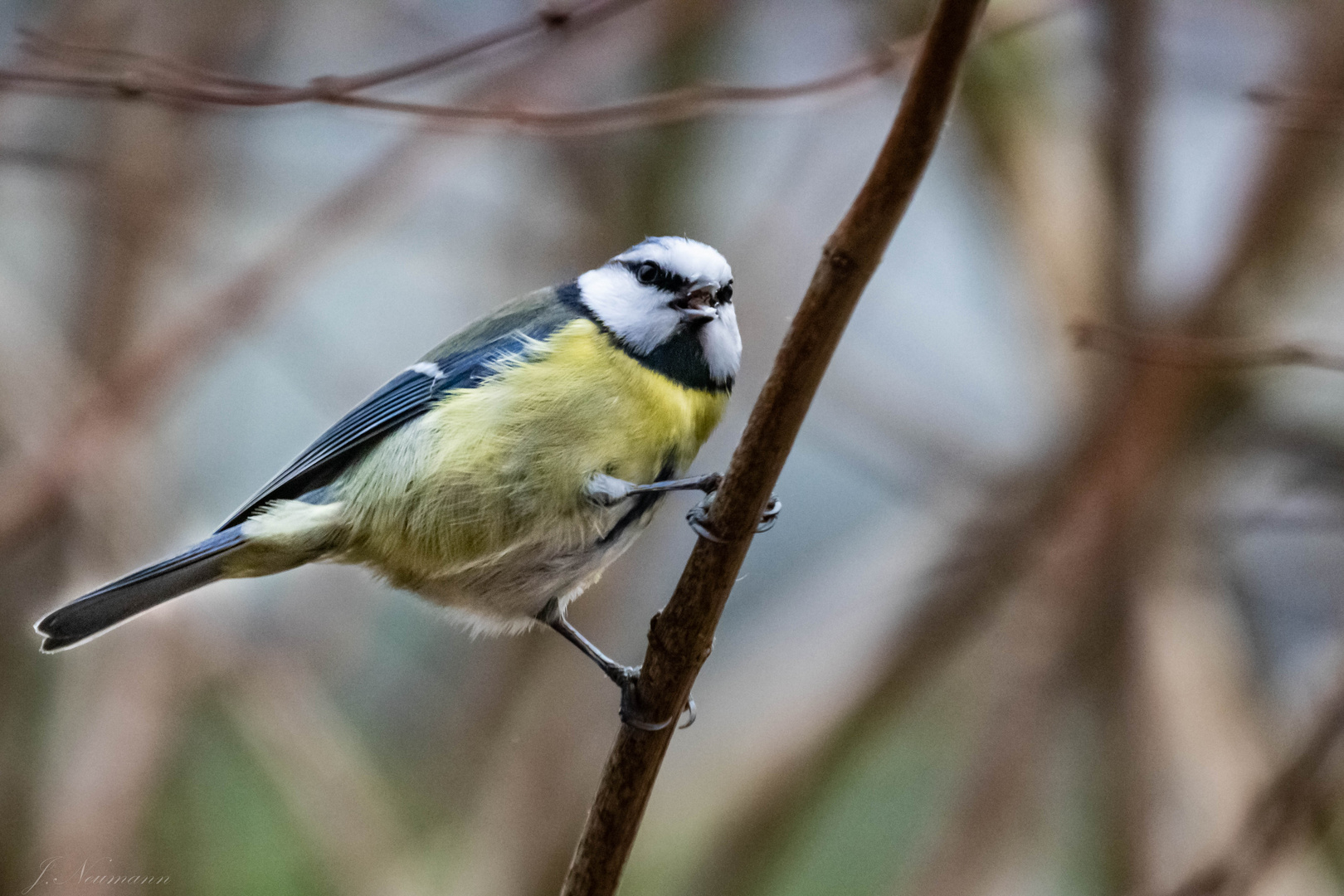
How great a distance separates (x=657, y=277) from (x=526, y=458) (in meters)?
0.25

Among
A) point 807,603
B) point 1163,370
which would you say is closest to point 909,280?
point 1163,370

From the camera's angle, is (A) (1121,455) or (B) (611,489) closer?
(B) (611,489)

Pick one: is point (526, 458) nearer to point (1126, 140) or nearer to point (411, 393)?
point (411, 393)

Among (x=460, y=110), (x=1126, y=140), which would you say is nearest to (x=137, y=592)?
(x=460, y=110)

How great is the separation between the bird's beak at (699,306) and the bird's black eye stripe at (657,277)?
2cm

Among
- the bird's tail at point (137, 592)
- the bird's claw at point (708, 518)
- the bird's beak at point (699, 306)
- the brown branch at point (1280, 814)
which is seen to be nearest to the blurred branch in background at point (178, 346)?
the bird's tail at point (137, 592)

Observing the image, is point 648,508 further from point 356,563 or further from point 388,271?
point 388,271

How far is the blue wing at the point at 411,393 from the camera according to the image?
1399 mm

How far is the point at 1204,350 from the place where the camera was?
5.37ft

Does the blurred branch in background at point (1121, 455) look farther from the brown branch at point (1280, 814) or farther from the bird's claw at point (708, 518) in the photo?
the bird's claw at point (708, 518)

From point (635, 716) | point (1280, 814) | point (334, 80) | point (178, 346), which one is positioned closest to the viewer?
point (635, 716)

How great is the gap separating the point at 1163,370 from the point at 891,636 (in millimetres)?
687

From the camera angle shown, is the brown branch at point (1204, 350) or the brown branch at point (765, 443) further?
the brown branch at point (1204, 350)

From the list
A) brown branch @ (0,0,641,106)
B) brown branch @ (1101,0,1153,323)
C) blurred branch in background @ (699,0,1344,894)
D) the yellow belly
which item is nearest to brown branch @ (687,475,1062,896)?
blurred branch in background @ (699,0,1344,894)
